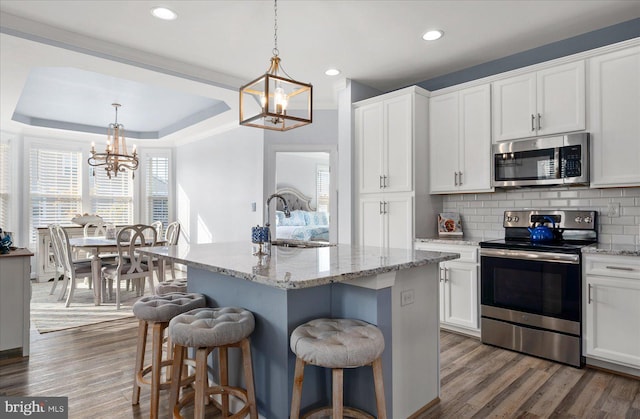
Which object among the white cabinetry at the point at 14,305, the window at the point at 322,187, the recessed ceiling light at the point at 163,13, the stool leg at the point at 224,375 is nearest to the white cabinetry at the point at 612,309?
the stool leg at the point at 224,375

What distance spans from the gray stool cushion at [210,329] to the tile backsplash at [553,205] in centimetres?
286

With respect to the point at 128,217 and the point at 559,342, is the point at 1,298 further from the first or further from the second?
the point at 128,217

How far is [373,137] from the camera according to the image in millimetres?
4273

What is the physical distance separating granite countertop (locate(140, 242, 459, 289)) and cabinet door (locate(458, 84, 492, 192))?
1682 mm

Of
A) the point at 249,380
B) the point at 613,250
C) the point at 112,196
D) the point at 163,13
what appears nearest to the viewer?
the point at 249,380

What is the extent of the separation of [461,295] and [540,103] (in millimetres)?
1804

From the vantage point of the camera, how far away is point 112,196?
7.47 m

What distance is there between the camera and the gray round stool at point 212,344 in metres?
1.75

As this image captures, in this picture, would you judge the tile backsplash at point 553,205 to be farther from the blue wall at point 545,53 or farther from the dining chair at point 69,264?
the dining chair at point 69,264

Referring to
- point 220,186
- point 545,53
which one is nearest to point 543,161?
point 545,53

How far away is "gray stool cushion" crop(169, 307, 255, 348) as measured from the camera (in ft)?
5.72

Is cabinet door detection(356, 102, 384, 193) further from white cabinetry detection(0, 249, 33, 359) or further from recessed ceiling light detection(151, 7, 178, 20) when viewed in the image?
white cabinetry detection(0, 249, 33, 359)

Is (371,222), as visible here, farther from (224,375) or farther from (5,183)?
(5,183)

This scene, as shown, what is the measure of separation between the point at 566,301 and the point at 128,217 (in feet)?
24.2
